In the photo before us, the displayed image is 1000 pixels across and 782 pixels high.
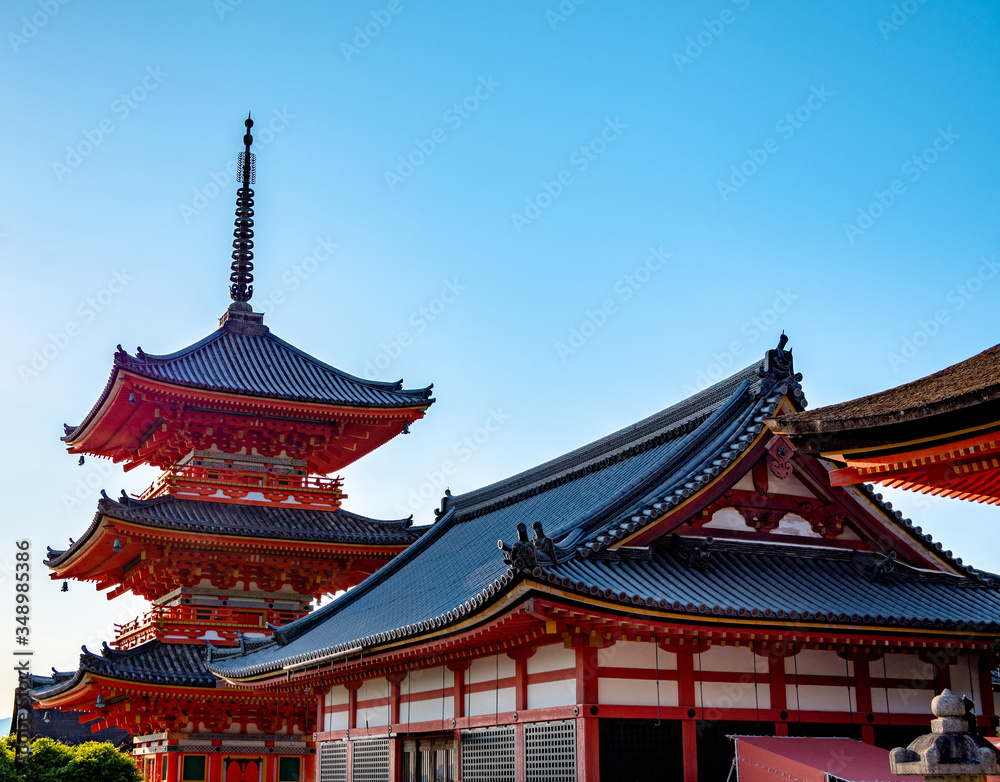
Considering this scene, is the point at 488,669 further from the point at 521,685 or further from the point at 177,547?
the point at 177,547

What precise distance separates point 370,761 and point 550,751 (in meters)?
6.83

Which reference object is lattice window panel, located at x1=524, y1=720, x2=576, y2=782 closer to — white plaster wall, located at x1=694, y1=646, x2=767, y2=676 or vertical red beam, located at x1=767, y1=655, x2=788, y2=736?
white plaster wall, located at x1=694, y1=646, x2=767, y2=676

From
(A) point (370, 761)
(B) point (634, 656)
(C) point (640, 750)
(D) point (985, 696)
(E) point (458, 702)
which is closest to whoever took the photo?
(C) point (640, 750)

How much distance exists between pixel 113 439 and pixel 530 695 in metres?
21.1

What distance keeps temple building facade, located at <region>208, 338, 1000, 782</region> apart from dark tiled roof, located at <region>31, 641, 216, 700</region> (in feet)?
28.3

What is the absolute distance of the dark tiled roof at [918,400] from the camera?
9898 mm

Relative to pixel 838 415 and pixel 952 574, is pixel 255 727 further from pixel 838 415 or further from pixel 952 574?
pixel 838 415

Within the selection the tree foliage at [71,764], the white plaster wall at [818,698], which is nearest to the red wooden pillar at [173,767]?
the tree foliage at [71,764]

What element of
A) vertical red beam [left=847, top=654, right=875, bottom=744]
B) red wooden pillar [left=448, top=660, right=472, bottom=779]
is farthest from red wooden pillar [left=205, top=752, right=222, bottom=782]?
vertical red beam [left=847, top=654, right=875, bottom=744]

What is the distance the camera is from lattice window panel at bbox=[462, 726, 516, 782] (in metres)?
16.4

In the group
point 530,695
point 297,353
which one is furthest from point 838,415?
point 297,353

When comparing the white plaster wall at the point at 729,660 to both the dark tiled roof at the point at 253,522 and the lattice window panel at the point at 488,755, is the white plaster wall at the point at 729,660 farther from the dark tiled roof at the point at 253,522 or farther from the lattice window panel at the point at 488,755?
the dark tiled roof at the point at 253,522

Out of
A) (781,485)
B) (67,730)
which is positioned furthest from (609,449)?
(67,730)

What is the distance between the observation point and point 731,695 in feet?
51.3
